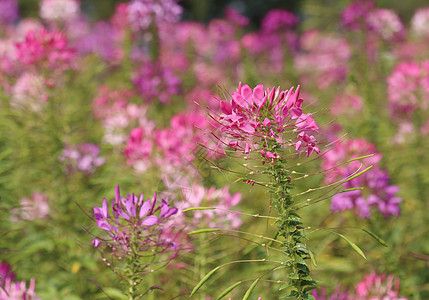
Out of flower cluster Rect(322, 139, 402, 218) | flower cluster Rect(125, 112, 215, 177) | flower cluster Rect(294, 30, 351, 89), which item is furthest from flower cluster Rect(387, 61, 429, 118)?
flower cluster Rect(125, 112, 215, 177)

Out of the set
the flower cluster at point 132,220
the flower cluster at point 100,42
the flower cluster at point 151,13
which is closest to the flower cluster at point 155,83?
the flower cluster at point 151,13

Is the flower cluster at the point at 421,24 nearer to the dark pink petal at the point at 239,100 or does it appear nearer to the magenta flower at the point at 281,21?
the magenta flower at the point at 281,21

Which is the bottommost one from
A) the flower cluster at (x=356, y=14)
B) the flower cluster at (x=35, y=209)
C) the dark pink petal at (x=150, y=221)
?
the dark pink petal at (x=150, y=221)

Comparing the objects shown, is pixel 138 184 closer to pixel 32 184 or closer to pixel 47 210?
pixel 47 210

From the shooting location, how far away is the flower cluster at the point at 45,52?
209 cm

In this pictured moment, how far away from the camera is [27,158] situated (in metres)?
2.18

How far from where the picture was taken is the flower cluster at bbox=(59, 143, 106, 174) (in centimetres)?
210

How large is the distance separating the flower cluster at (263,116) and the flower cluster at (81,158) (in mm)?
1459

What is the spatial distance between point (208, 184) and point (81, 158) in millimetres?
929

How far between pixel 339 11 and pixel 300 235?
8.94 feet

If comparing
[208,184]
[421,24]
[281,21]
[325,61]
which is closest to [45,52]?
[208,184]

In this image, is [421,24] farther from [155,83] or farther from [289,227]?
[289,227]

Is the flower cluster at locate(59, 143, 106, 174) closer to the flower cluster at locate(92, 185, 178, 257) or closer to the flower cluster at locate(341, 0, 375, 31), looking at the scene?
the flower cluster at locate(92, 185, 178, 257)

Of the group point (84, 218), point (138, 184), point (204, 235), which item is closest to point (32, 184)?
point (84, 218)
